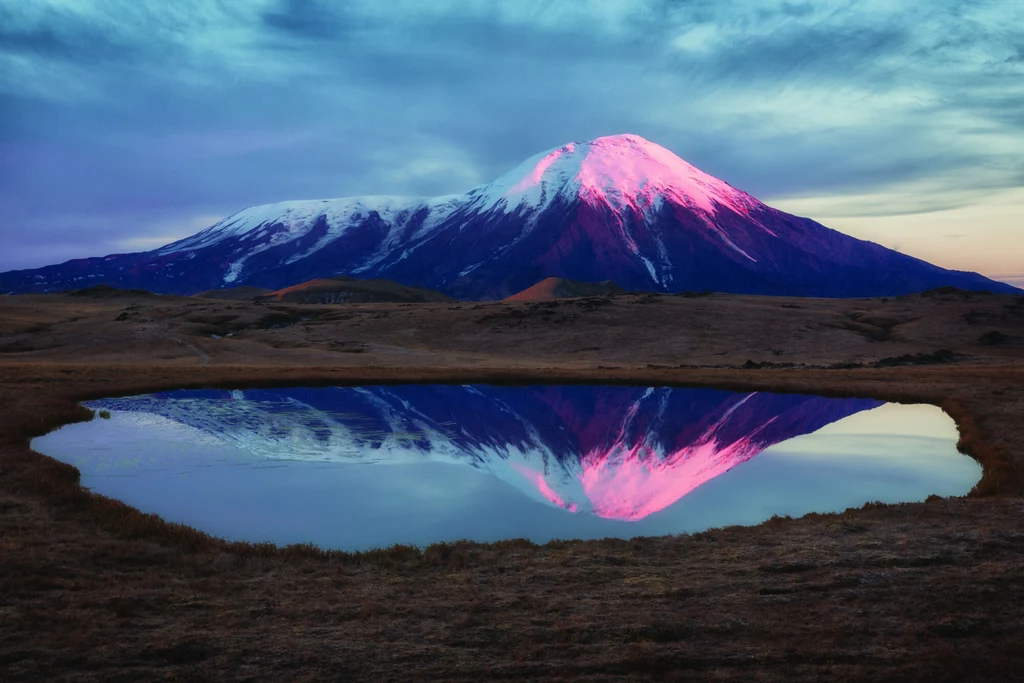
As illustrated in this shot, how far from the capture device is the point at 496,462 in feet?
84.5

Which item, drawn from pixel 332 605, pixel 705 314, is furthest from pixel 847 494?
pixel 705 314

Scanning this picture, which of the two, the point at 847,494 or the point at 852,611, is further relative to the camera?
the point at 847,494

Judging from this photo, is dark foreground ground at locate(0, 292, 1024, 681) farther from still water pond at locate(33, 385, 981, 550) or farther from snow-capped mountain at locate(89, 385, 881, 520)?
snow-capped mountain at locate(89, 385, 881, 520)

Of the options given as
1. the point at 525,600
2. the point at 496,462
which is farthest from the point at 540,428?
the point at 525,600

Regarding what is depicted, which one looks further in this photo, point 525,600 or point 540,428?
point 540,428

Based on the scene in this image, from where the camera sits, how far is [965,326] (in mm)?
75125

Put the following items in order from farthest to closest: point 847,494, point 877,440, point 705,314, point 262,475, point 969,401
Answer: point 705,314 < point 969,401 < point 877,440 < point 262,475 < point 847,494

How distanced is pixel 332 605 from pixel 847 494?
1583 cm

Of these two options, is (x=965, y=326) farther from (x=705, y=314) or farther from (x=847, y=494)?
(x=847, y=494)

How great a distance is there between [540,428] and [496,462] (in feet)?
24.9

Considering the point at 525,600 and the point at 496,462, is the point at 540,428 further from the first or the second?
the point at 525,600

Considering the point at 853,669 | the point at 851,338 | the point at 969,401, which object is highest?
the point at 851,338

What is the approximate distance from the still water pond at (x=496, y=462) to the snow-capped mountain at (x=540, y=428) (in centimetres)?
14

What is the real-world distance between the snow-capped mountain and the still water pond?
14 cm
